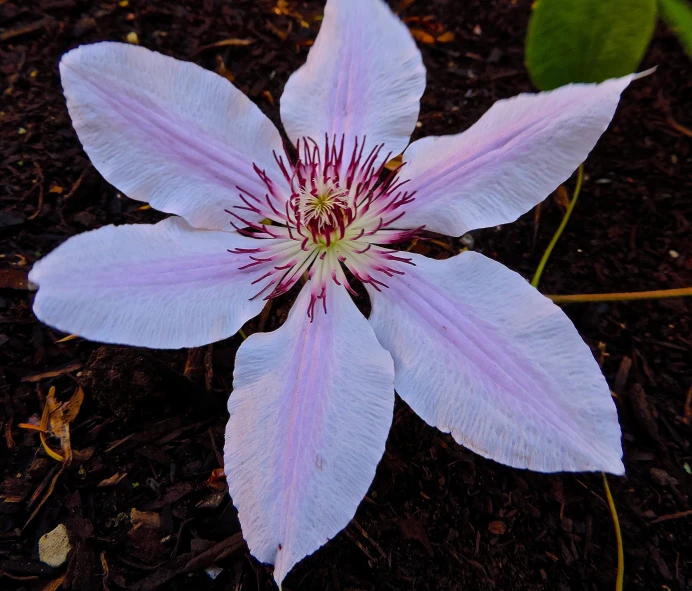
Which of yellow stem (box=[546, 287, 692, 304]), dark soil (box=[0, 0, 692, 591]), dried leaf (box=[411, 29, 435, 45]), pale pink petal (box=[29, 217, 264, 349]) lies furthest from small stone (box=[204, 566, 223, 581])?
dried leaf (box=[411, 29, 435, 45])

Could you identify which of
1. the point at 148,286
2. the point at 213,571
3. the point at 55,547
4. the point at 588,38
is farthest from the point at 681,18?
the point at 55,547

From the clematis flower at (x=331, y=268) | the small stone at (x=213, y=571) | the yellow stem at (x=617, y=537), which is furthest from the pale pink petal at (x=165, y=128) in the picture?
the yellow stem at (x=617, y=537)

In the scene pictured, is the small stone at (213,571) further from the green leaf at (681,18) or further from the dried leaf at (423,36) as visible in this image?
the dried leaf at (423,36)

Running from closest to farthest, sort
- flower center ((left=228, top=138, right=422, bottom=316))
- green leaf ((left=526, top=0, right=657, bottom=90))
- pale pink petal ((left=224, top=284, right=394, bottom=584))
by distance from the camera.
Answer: pale pink petal ((left=224, top=284, right=394, bottom=584))
flower center ((left=228, top=138, right=422, bottom=316))
green leaf ((left=526, top=0, right=657, bottom=90))

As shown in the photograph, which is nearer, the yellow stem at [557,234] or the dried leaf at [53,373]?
the dried leaf at [53,373]

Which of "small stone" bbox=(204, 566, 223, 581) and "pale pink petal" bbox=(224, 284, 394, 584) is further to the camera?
"small stone" bbox=(204, 566, 223, 581)

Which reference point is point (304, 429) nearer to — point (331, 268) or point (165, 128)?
point (331, 268)

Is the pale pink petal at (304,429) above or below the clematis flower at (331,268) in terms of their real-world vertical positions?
below

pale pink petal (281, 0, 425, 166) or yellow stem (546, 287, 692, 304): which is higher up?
pale pink petal (281, 0, 425, 166)

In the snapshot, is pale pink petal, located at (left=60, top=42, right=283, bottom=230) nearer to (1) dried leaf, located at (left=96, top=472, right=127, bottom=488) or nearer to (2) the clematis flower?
(2) the clematis flower

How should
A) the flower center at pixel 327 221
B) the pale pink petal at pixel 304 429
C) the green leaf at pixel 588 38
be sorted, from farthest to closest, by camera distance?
the green leaf at pixel 588 38 < the flower center at pixel 327 221 < the pale pink petal at pixel 304 429
